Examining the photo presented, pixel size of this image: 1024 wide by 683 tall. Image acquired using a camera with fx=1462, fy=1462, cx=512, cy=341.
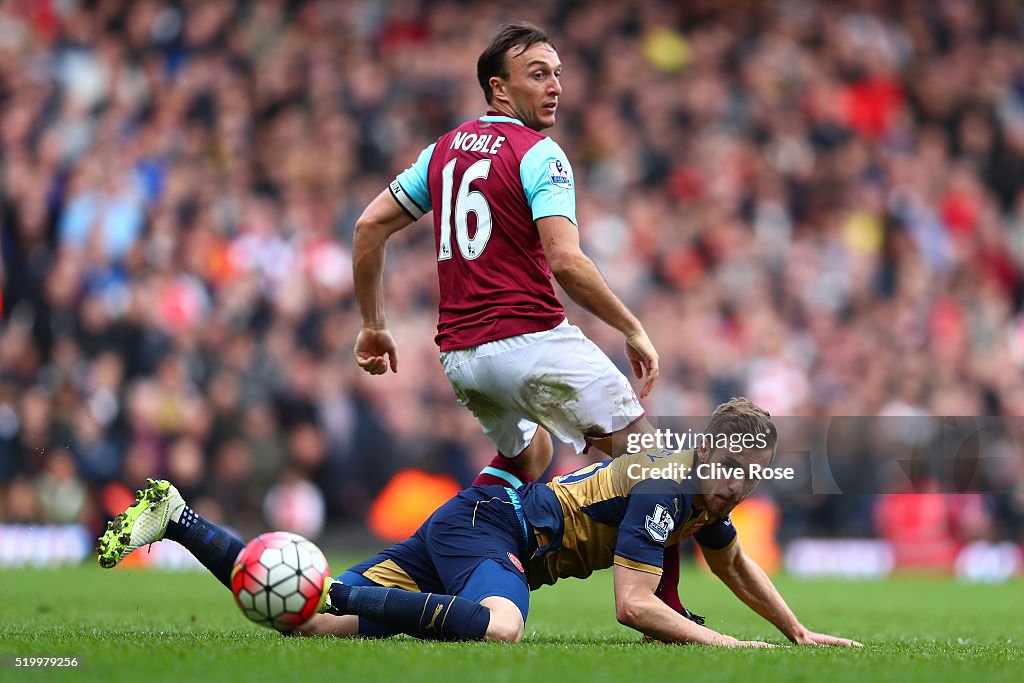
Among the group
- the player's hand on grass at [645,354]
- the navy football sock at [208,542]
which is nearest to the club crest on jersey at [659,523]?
the player's hand on grass at [645,354]

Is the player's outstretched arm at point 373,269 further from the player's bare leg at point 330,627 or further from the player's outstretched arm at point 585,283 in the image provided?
the player's bare leg at point 330,627

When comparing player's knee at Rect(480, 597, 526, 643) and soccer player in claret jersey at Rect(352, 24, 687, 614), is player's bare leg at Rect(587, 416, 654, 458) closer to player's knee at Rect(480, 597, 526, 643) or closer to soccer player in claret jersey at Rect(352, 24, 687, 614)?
soccer player in claret jersey at Rect(352, 24, 687, 614)

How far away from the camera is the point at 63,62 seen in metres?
15.2

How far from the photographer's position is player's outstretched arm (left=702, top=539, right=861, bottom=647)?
5.84 m

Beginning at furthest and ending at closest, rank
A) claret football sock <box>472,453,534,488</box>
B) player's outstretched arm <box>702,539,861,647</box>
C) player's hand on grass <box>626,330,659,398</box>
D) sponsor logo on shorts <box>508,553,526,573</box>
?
claret football sock <box>472,453,534,488</box> → player's outstretched arm <box>702,539,861,647</box> → sponsor logo on shorts <box>508,553,526,573</box> → player's hand on grass <box>626,330,659,398</box>

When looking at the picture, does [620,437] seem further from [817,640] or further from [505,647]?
[817,640]

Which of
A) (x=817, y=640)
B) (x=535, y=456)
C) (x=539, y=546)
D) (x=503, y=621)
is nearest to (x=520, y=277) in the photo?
(x=535, y=456)

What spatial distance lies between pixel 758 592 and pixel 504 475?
1142 millimetres

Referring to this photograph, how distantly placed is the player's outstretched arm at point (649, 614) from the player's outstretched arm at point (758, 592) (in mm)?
519

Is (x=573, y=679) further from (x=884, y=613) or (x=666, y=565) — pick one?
(x=884, y=613)

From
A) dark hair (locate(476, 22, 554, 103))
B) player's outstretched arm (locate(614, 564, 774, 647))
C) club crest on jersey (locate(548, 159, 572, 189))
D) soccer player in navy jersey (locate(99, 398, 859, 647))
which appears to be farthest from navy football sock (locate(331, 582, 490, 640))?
dark hair (locate(476, 22, 554, 103))

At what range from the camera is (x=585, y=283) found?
17.8ft

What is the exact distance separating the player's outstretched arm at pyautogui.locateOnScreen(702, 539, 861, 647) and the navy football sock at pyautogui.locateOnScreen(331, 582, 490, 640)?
1.11 meters

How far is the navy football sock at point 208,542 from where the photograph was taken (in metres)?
5.82
